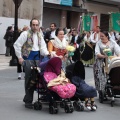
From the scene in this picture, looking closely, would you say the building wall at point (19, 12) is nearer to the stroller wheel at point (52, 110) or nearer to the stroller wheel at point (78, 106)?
the stroller wheel at point (78, 106)

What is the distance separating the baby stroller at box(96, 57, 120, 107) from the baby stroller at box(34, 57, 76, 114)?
128 cm

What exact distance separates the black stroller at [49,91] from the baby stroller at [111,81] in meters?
1.27

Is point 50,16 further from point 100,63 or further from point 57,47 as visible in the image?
point 100,63

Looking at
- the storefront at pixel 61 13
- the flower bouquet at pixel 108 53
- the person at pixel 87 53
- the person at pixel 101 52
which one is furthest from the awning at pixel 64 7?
the flower bouquet at pixel 108 53

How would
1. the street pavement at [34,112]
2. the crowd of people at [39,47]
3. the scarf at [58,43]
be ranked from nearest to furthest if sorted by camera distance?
1. the street pavement at [34,112]
2. the crowd of people at [39,47]
3. the scarf at [58,43]

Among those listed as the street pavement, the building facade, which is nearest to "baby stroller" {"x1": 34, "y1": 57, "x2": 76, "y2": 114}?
the street pavement

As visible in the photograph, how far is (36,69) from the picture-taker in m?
7.85

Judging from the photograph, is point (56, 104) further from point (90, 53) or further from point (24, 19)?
point (24, 19)

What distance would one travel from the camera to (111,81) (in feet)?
29.2

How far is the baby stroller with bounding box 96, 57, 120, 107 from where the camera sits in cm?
863

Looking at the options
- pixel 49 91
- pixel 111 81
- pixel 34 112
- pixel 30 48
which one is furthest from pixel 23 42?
pixel 111 81

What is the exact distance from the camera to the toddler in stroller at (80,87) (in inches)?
313

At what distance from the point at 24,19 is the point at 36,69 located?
56.0ft

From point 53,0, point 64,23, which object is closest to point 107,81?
point 53,0
